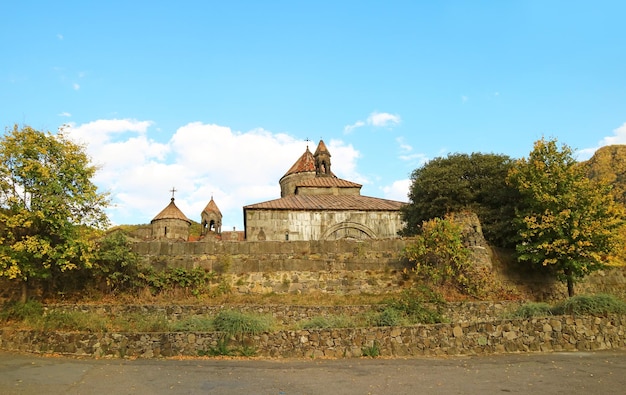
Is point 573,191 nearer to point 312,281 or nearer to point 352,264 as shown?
point 352,264

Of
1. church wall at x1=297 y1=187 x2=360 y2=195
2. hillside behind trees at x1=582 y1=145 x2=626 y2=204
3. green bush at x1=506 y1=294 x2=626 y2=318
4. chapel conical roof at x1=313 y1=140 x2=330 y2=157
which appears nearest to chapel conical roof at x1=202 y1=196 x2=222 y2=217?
chapel conical roof at x1=313 y1=140 x2=330 y2=157

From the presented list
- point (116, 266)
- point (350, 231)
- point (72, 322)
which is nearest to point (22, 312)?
point (72, 322)

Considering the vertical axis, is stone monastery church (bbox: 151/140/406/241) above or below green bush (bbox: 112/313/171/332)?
above

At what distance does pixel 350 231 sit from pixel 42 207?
655 inches

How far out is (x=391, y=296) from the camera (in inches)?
587

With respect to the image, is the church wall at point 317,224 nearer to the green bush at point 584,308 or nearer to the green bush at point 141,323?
the green bush at point 141,323

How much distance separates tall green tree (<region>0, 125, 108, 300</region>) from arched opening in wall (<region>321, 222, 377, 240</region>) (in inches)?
565

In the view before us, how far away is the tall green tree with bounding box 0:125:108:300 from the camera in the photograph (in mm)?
12352

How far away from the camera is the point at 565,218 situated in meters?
14.9

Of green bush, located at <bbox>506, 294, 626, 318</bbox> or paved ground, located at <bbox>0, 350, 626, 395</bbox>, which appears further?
green bush, located at <bbox>506, 294, 626, 318</bbox>

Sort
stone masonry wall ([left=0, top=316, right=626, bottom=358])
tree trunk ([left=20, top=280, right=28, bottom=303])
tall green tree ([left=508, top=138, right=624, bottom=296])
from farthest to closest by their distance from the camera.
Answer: tall green tree ([left=508, top=138, right=624, bottom=296]) → tree trunk ([left=20, top=280, right=28, bottom=303]) → stone masonry wall ([left=0, top=316, right=626, bottom=358])

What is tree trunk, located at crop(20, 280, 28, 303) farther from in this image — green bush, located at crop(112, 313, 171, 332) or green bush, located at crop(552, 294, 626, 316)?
green bush, located at crop(552, 294, 626, 316)

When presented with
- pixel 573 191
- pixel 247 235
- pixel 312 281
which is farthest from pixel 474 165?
pixel 247 235

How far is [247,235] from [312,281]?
9.52 metres
